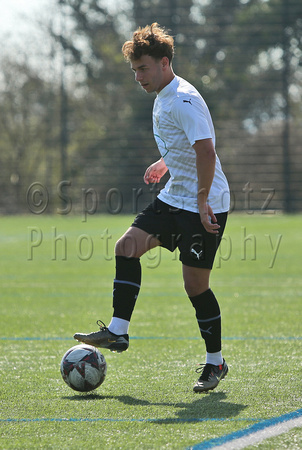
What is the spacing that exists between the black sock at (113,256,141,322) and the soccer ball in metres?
0.28

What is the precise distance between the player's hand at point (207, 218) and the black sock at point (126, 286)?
0.50m

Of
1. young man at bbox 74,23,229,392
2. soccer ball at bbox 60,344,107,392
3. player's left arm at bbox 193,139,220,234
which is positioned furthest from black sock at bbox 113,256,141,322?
player's left arm at bbox 193,139,220,234

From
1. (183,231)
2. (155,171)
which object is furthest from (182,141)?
(155,171)

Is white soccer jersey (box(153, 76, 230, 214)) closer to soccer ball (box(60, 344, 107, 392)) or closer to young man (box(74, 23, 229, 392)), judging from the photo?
young man (box(74, 23, 229, 392))

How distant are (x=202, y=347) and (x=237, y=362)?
0.61 m

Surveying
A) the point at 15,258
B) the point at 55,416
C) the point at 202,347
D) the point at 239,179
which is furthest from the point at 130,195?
the point at 55,416

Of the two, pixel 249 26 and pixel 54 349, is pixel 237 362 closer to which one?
pixel 54 349

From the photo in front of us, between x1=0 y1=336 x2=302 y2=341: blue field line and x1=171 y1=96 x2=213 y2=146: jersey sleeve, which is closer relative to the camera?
x1=171 y1=96 x2=213 y2=146: jersey sleeve

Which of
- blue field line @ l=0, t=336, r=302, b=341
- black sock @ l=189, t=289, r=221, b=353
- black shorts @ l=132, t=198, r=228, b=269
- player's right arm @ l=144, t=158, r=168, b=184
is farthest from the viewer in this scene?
blue field line @ l=0, t=336, r=302, b=341

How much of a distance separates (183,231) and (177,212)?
124 mm

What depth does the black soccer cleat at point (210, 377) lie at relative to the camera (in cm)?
382

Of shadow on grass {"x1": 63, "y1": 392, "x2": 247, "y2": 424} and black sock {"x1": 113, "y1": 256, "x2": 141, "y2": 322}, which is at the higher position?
black sock {"x1": 113, "y1": 256, "x2": 141, "y2": 322}

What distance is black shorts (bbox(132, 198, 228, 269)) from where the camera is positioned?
3.98 m

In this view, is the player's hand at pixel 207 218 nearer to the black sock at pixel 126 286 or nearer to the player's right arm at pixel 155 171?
the black sock at pixel 126 286
